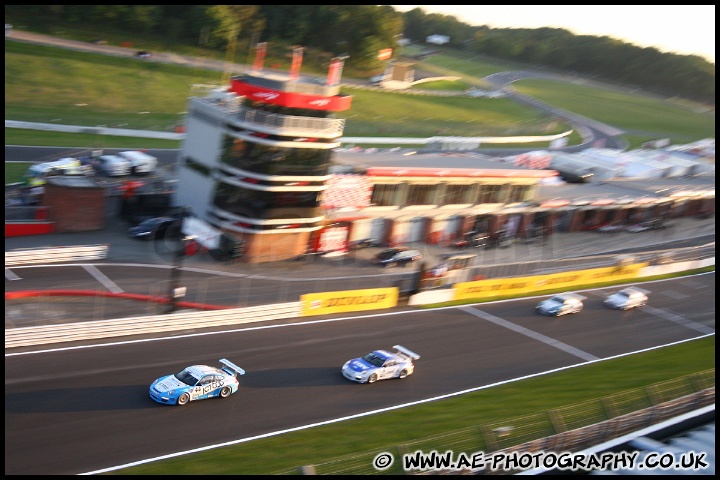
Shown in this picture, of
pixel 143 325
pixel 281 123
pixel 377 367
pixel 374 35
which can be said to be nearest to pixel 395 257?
pixel 281 123

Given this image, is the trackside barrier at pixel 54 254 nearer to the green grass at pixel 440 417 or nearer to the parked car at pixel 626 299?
the green grass at pixel 440 417

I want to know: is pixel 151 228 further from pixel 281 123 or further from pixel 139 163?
pixel 139 163

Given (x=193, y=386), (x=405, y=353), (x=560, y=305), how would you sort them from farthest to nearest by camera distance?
1. (x=560, y=305)
2. (x=405, y=353)
3. (x=193, y=386)

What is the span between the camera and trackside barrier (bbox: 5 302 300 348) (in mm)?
23953

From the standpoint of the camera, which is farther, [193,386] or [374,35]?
[374,35]

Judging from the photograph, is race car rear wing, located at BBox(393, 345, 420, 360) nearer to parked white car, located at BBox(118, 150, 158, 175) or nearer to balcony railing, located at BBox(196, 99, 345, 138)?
balcony railing, located at BBox(196, 99, 345, 138)

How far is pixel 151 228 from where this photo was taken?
36.6 meters

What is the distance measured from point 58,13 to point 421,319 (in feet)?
198

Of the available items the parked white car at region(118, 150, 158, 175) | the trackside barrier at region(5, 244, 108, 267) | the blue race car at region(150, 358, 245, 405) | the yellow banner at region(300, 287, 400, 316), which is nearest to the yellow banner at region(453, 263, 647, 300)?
the yellow banner at region(300, 287, 400, 316)

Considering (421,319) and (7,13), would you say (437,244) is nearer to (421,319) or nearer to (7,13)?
(421,319)

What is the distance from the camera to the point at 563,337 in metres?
33.1

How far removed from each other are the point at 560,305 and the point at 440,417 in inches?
557

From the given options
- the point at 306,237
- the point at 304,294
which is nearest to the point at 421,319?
the point at 304,294

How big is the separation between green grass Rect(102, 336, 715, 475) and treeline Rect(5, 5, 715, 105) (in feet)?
212
